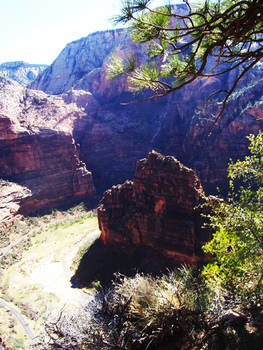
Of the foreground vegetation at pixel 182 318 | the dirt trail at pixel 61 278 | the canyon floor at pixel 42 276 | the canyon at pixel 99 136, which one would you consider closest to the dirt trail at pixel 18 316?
the canyon floor at pixel 42 276

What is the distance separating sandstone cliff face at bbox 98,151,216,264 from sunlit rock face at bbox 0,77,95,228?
2227cm

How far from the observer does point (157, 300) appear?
6.10m

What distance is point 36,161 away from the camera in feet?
156

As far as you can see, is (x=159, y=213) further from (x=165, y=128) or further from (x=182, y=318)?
(x=165, y=128)

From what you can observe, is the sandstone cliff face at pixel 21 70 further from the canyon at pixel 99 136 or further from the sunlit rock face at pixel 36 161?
the sunlit rock face at pixel 36 161

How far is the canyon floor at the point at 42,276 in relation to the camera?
18547mm

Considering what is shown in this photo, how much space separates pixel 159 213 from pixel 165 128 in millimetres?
46403

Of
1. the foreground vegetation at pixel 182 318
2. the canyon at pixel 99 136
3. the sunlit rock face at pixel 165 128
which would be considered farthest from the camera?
the sunlit rock face at pixel 165 128

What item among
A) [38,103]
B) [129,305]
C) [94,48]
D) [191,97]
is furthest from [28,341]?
[94,48]

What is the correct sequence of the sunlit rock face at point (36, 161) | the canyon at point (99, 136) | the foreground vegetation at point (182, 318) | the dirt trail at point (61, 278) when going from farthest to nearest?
the canyon at point (99, 136)
the sunlit rock face at point (36, 161)
the dirt trail at point (61, 278)
the foreground vegetation at point (182, 318)

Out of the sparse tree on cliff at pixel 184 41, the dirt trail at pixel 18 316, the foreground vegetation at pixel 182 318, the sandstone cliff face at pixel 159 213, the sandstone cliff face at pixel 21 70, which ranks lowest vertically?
the dirt trail at pixel 18 316

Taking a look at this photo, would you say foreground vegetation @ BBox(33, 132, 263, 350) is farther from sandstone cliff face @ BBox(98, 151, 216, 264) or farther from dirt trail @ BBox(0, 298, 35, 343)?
sandstone cliff face @ BBox(98, 151, 216, 264)

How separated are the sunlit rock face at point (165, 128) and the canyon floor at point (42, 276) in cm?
1903

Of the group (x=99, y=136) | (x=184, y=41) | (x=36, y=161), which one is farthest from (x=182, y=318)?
(x=99, y=136)
